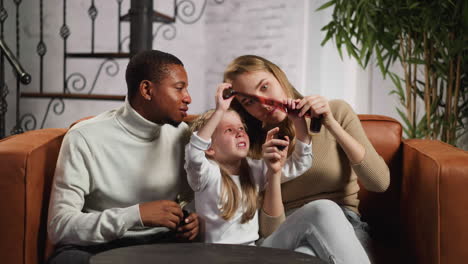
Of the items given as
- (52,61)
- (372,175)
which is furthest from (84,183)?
(52,61)

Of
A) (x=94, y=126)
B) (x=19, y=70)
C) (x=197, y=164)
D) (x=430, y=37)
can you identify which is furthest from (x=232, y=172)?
(x=430, y=37)

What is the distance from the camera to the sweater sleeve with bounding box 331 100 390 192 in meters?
1.75

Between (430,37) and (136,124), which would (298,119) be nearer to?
(136,124)

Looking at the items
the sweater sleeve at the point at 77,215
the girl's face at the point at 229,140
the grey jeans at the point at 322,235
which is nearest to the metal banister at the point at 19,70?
the sweater sleeve at the point at 77,215

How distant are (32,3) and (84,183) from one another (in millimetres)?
2837

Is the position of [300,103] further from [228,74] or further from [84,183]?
[84,183]

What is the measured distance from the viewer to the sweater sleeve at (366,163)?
1.75 metres

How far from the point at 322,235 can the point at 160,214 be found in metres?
0.41

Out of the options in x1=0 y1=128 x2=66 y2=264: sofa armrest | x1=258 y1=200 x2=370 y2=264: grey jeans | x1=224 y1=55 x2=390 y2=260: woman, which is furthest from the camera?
x1=224 y1=55 x2=390 y2=260: woman

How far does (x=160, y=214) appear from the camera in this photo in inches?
59.8

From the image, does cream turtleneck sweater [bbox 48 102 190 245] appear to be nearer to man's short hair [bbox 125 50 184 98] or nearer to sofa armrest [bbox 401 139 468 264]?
man's short hair [bbox 125 50 184 98]

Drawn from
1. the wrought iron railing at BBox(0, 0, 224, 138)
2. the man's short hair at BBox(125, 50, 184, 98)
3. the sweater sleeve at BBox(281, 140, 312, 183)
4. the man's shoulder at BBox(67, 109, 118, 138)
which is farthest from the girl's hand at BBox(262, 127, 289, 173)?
the wrought iron railing at BBox(0, 0, 224, 138)

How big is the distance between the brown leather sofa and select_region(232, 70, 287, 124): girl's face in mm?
460

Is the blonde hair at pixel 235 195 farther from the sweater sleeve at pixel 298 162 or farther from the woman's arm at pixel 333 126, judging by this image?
the woman's arm at pixel 333 126
